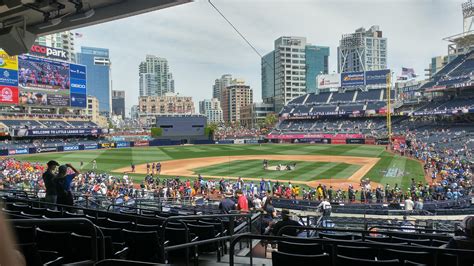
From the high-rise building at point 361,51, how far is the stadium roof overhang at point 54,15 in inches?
5857

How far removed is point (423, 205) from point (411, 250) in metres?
14.4

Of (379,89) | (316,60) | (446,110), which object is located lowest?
(446,110)

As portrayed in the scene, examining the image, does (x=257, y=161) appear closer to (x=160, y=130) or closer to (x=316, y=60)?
(x=160, y=130)

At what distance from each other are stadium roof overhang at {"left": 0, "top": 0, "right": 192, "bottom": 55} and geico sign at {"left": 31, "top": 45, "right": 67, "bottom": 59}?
62566 millimetres

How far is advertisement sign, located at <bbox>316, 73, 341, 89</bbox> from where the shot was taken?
90250mm

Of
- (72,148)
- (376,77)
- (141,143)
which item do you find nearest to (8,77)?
(72,148)

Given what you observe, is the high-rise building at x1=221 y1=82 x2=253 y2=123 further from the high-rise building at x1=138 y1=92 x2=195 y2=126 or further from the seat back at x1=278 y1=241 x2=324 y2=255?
the seat back at x1=278 y1=241 x2=324 y2=255

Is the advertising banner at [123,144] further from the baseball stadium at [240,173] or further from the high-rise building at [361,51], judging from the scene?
the high-rise building at [361,51]

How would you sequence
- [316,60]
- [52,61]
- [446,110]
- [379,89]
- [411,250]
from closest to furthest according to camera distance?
1. [411,250]
2. [446,110]
3. [52,61]
4. [379,89]
5. [316,60]

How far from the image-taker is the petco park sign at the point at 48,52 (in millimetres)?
63737

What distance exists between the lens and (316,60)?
134000 millimetres

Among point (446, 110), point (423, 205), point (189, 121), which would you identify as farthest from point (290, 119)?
point (423, 205)

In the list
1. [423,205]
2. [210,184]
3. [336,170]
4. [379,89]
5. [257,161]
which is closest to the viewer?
[423,205]

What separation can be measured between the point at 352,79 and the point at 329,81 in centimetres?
631
